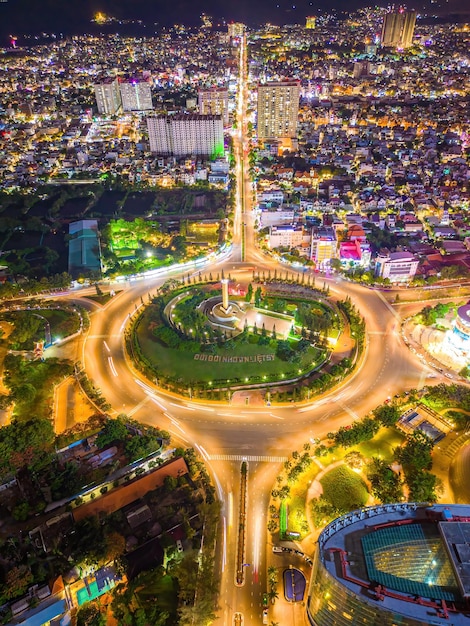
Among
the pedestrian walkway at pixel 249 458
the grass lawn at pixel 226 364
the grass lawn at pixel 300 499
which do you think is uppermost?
the grass lawn at pixel 226 364

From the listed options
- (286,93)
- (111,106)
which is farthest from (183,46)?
(286,93)

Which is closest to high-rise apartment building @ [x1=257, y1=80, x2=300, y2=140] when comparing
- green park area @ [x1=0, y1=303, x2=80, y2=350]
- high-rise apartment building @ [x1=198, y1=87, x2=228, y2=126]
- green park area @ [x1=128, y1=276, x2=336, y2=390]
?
high-rise apartment building @ [x1=198, y1=87, x2=228, y2=126]

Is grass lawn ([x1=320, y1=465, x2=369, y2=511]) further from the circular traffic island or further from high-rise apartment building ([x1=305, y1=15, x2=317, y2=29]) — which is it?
high-rise apartment building ([x1=305, y1=15, x2=317, y2=29])

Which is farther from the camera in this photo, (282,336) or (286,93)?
(286,93)

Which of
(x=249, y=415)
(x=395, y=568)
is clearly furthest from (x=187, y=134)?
(x=395, y=568)

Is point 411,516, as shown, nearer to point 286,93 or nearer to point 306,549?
point 306,549

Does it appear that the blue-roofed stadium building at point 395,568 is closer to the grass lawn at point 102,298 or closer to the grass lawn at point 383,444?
the grass lawn at point 383,444

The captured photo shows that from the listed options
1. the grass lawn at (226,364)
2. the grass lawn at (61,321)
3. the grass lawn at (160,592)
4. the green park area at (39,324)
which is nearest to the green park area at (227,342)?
the grass lawn at (226,364)
